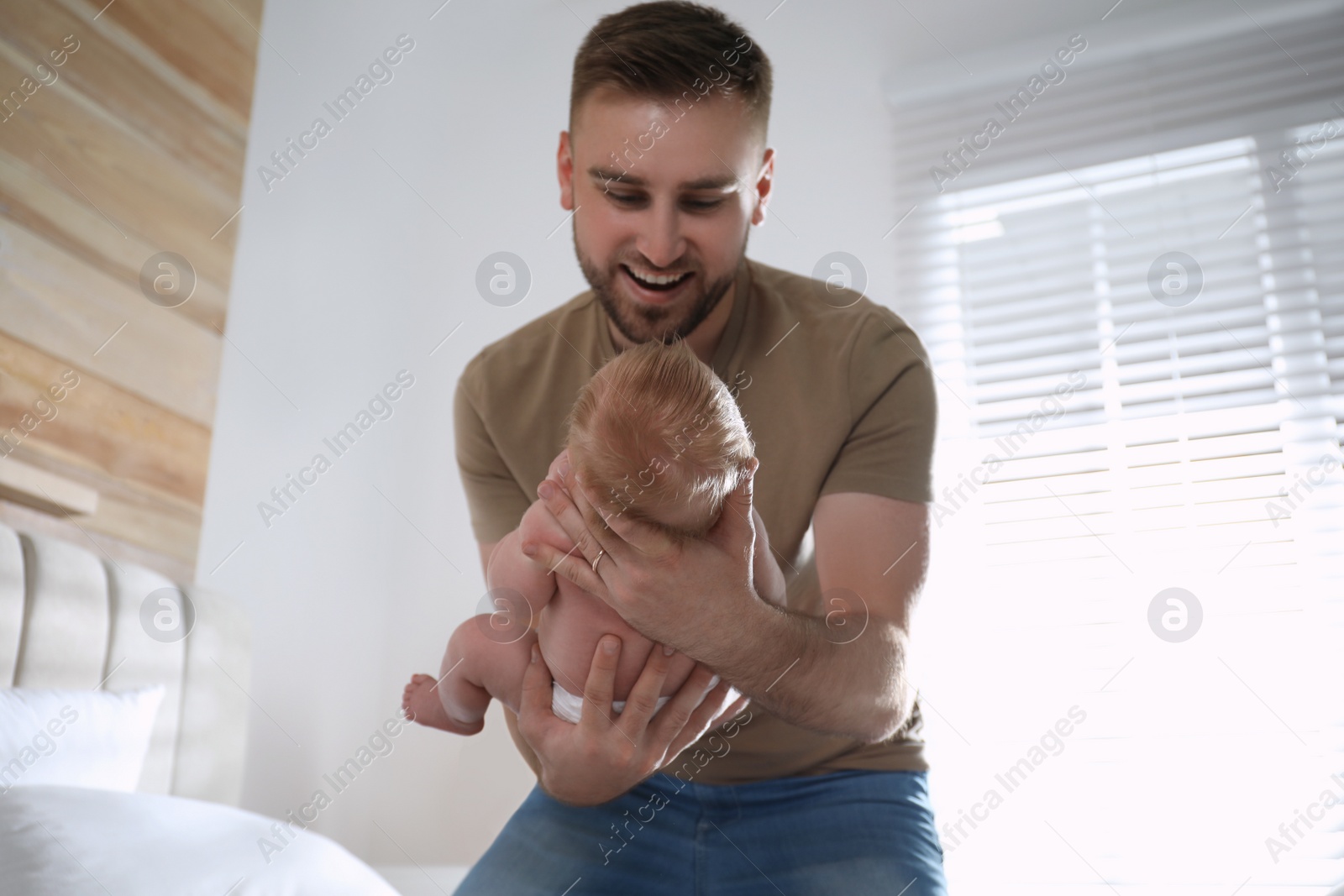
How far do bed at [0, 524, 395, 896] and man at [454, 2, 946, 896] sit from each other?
287 mm

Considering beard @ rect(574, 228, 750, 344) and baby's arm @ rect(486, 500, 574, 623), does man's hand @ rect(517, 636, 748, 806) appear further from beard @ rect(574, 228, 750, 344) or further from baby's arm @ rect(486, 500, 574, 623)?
beard @ rect(574, 228, 750, 344)

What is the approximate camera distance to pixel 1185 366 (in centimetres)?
224

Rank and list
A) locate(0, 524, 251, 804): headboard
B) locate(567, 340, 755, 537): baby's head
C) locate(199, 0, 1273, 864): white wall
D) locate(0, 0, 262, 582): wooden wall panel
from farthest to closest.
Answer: locate(199, 0, 1273, 864): white wall → locate(0, 0, 262, 582): wooden wall panel → locate(0, 524, 251, 804): headboard → locate(567, 340, 755, 537): baby's head

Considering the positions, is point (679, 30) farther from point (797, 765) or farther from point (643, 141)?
point (797, 765)

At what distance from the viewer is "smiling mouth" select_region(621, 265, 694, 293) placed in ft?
4.46

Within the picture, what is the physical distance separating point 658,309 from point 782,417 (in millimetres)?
230

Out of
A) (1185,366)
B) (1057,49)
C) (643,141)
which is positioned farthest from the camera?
(1057,49)

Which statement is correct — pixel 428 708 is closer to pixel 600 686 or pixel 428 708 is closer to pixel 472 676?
pixel 472 676

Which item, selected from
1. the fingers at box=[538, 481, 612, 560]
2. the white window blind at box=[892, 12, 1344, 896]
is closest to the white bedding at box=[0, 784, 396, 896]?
the fingers at box=[538, 481, 612, 560]

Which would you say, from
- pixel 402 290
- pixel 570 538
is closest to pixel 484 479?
pixel 570 538

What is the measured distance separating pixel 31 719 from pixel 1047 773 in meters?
1.89

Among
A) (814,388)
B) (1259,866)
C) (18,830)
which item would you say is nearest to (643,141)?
(814,388)

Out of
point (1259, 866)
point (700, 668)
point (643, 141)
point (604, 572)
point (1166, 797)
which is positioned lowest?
point (1259, 866)

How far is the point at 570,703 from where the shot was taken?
114 cm
